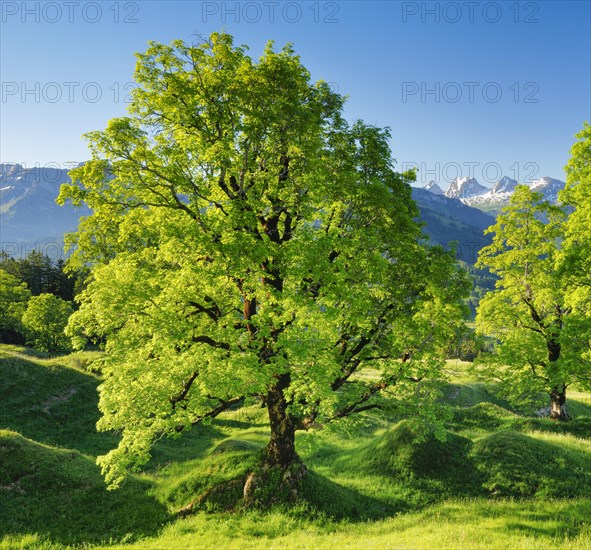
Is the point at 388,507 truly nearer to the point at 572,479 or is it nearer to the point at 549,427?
the point at 572,479

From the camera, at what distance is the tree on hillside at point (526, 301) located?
3012 cm

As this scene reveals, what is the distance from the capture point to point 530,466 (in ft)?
70.0

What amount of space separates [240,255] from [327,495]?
1177 cm

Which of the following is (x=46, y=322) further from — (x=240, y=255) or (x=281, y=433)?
(x=240, y=255)

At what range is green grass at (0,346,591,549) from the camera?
46.5 ft

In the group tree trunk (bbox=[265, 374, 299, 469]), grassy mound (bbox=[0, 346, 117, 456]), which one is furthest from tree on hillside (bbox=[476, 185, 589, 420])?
grassy mound (bbox=[0, 346, 117, 456])

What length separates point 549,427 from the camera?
105 feet

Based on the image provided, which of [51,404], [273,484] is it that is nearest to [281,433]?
[273,484]

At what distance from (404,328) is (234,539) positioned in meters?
10.7

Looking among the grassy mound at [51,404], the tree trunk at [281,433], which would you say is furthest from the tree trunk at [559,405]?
the grassy mound at [51,404]

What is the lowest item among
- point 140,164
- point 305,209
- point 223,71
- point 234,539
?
point 234,539

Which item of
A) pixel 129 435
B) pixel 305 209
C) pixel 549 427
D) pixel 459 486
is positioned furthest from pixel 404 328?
pixel 549 427

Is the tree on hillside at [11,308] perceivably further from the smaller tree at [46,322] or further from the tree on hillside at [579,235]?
the tree on hillside at [579,235]

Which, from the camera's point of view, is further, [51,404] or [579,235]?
[51,404]
